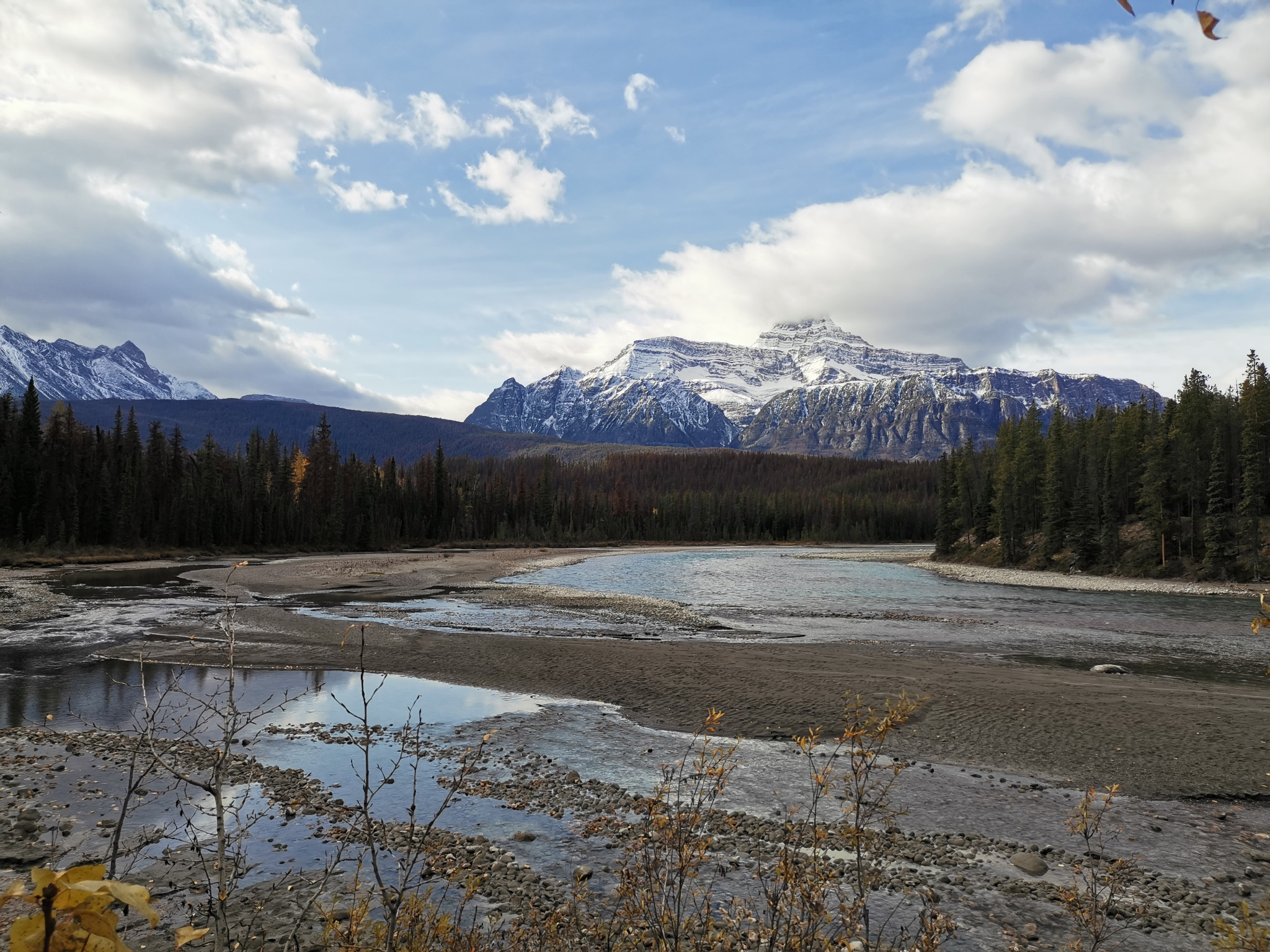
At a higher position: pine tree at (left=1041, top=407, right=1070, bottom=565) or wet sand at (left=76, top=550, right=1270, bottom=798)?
pine tree at (left=1041, top=407, right=1070, bottom=565)

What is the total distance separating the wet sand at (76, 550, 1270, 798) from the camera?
13.9 metres

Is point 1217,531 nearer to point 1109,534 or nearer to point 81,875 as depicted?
point 1109,534

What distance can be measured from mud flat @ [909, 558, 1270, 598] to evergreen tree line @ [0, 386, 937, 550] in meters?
82.3

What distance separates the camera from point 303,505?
105812mm

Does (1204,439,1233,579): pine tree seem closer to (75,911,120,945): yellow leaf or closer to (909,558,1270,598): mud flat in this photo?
(909,558,1270,598): mud flat

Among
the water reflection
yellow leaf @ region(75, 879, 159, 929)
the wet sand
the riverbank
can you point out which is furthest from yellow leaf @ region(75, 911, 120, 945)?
the water reflection

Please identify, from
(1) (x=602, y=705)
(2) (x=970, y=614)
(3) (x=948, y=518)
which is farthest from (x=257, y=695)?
(3) (x=948, y=518)

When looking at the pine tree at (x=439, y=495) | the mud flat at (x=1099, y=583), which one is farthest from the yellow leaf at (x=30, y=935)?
the pine tree at (x=439, y=495)

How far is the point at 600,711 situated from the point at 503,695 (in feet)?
10.6

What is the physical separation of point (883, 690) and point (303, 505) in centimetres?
10305

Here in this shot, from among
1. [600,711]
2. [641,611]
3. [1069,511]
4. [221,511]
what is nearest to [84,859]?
[600,711]

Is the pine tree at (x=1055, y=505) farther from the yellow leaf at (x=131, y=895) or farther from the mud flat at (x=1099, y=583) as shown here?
the yellow leaf at (x=131, y=895)

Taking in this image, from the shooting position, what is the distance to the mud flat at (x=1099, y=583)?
54.7 meters

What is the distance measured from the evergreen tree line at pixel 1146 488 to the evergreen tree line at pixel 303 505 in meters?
77.8
